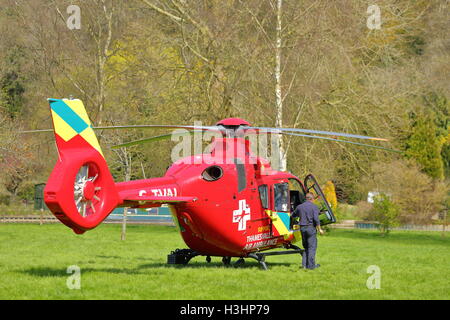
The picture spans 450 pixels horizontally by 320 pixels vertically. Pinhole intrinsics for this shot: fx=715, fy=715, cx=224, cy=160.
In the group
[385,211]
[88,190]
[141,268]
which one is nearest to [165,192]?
[88,190]

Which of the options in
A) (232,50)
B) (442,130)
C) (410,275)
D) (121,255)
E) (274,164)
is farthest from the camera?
(442,130)

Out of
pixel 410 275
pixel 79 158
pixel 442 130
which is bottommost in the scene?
pixel 410 275

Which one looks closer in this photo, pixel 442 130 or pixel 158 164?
pixel 158 164

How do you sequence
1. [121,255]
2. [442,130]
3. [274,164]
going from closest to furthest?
[121,255] → [274,164] → [442,130]

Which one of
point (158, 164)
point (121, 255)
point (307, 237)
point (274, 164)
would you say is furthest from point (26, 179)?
point (307, 237)

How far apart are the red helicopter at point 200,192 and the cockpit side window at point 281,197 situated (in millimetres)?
25

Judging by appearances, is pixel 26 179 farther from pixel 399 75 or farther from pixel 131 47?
pixel 399 75

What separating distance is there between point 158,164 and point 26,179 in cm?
2272

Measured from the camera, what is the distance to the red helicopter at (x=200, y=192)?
39.4 feet

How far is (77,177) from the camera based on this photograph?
12.2 meters

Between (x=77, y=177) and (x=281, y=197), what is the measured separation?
6.72 meters

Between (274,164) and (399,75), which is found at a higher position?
(399,75)

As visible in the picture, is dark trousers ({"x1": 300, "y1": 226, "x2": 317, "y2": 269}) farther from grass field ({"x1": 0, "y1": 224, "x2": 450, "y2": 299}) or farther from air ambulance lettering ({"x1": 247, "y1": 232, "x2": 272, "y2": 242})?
air ambulance lettering ({"x1": 247, "y1": 232, "x2": 272, "y2": 242})

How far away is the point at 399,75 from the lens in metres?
38.4
